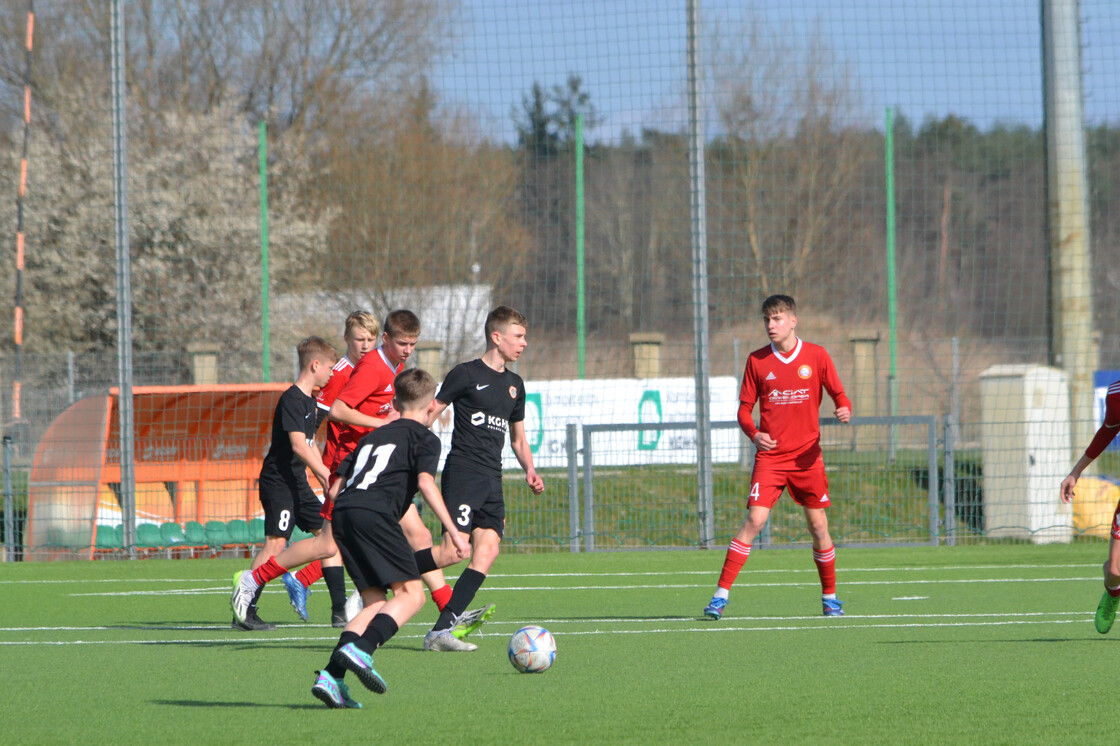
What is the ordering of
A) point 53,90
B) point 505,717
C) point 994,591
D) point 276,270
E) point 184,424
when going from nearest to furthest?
point 505,717, point 994,591, point 184,424, point 276,270, point 53,90

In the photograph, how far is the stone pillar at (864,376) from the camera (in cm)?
1672

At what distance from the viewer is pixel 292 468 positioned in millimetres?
8086

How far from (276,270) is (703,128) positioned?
6.18 metres

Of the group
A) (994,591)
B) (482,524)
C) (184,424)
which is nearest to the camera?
(482,524)

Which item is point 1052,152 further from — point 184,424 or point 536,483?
point 184,424

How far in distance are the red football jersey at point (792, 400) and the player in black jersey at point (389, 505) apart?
321 centimetres

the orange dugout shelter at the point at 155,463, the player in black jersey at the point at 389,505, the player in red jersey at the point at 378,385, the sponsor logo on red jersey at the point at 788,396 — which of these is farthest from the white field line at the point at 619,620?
the orange dugout shelter at the point at 155,463

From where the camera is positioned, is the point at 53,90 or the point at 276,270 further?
the point at 53,90

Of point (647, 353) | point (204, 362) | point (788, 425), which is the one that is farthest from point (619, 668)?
point (204, 362)

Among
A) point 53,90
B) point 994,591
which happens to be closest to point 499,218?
point 994,591

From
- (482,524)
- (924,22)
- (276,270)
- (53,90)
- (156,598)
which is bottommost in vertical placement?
(156,598)

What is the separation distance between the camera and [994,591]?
915 cm

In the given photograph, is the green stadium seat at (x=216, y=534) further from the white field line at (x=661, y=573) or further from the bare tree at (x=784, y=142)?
the bare tree at (x=784, y=142)

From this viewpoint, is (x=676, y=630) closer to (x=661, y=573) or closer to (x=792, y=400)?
(x=792, y=400)
